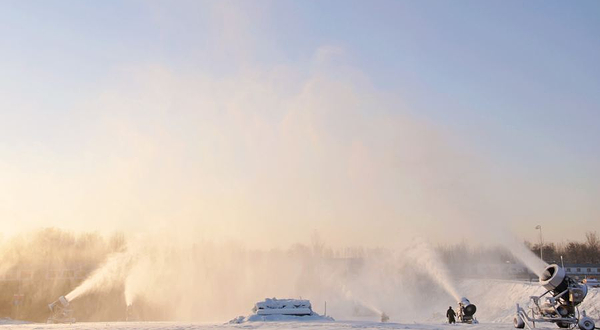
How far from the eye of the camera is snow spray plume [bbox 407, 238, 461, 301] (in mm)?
78125

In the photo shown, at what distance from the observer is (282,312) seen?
2767cm

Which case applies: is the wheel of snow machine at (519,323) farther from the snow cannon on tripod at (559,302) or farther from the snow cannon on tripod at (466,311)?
the snow cannon on tripod at (466,311)

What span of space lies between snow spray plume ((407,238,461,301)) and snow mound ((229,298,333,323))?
167ft

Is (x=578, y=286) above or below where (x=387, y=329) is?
above

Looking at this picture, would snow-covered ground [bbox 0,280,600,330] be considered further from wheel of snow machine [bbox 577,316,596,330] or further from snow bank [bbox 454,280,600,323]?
wheel of snow machine [bbox 577,316,596,330]

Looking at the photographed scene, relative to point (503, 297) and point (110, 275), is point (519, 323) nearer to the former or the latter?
point (503, 297)

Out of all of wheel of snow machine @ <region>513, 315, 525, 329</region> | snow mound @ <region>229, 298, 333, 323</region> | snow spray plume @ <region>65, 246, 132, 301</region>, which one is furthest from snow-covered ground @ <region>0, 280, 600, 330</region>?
snow spray plume @ <region>65, 246, 132, 301</region>

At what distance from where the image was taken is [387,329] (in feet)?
65.5

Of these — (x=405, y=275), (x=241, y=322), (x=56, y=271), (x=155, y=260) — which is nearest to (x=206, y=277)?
(x=155, y=260)

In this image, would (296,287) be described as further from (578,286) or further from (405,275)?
(578,286)

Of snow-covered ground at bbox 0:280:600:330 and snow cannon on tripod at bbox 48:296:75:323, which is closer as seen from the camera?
snow-covered ground at bbox 0:280:600:330

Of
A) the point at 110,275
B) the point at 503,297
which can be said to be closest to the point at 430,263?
the point at 503,297

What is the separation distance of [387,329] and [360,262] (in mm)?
89195

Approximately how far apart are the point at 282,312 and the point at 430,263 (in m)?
60.2
